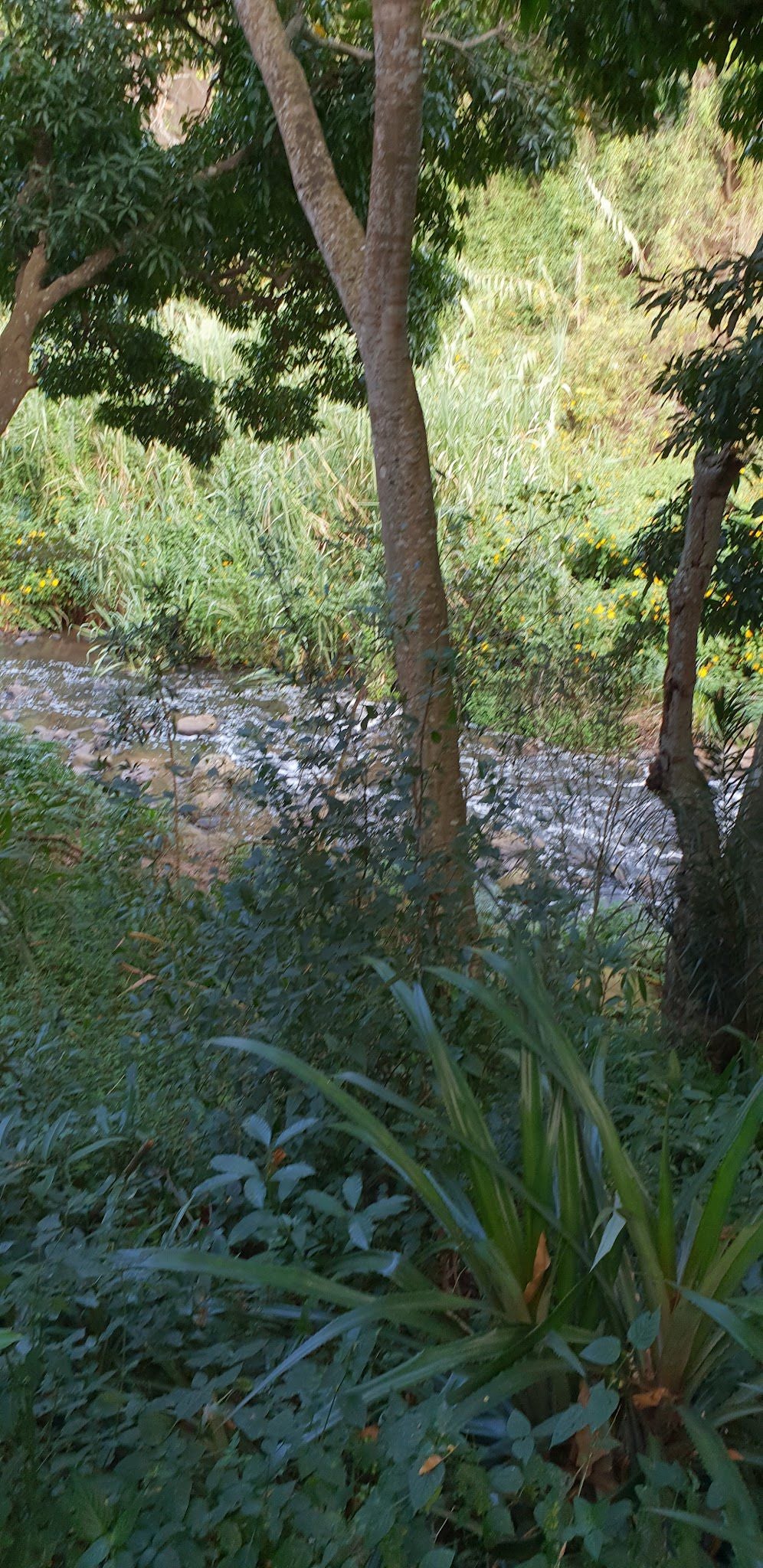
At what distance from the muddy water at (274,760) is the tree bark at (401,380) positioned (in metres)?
0.16

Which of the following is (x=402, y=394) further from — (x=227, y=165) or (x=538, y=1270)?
(x=538, y=1270)

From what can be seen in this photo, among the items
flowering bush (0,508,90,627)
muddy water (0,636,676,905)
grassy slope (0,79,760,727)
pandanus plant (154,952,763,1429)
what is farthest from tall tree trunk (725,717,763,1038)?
flowering bush (0,508,90,627)

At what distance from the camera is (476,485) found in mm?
8727

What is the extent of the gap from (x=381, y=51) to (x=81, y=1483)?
3.09 metres

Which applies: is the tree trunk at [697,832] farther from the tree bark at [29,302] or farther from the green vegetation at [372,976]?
the tree bark at [29,302]

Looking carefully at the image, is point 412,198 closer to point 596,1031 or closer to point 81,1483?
point 596,1031

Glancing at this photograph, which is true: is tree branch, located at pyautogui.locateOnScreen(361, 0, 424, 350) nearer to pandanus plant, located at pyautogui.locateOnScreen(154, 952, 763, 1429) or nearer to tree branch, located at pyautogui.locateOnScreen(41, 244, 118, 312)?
tree branch, located at pyautogui.locateOnScreen(41, 244, 118, 312)

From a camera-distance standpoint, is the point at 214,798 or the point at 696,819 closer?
the point at 696,819

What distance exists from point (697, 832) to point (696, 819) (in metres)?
0.05

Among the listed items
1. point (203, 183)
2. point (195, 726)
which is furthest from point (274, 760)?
point (203, 183)

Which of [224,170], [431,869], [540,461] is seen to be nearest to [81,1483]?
[431,869]

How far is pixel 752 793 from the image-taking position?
119 inches

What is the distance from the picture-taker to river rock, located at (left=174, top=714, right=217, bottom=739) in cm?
639

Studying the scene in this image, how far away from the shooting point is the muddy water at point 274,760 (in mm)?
2916
